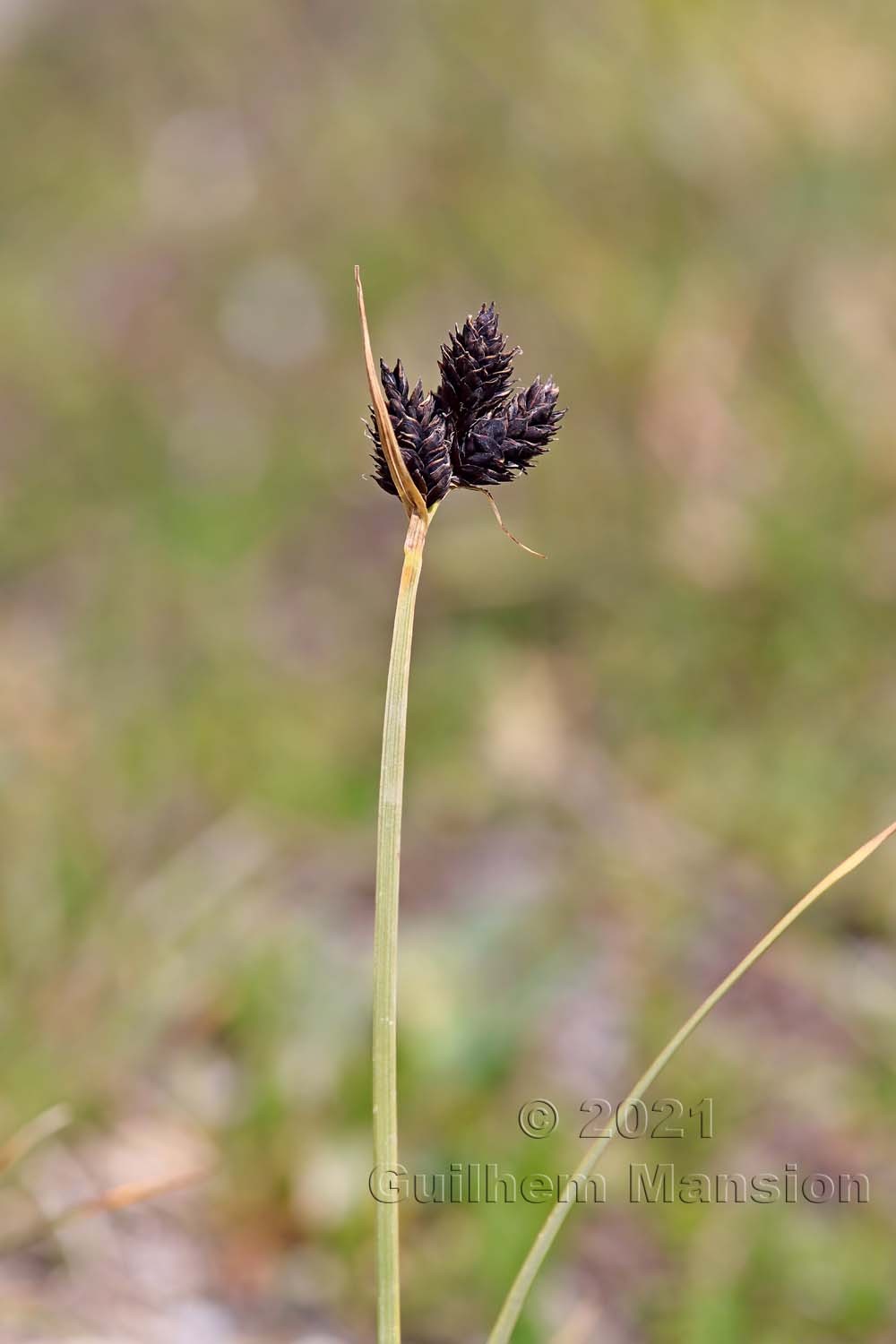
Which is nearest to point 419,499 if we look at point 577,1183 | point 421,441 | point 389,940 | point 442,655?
point 421,441

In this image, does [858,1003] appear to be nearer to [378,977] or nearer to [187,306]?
[378,977]

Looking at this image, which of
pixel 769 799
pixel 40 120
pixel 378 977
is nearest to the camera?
pixel 378 977

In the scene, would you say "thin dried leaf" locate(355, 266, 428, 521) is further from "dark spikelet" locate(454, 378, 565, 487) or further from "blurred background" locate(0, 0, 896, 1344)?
"blurred background" locate(0, 0, 896, 1344)

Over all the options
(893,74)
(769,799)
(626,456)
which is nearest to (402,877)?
(769,799)

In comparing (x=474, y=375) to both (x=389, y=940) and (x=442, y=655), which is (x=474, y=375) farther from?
(x=442, y=655)

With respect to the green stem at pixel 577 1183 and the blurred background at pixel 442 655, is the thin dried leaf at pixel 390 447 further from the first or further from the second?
the blurred background at pixel 442 655

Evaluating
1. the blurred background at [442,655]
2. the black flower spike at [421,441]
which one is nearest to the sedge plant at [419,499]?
the black flower spike at [421,441]

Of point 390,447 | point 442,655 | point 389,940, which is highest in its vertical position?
point 442,655
